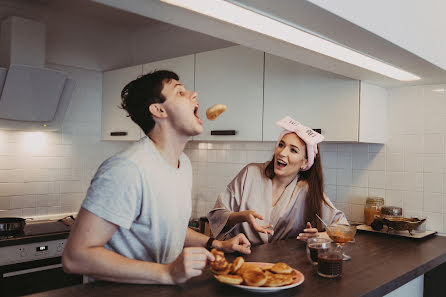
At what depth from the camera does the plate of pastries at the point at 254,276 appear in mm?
1343

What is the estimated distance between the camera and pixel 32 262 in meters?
3.07

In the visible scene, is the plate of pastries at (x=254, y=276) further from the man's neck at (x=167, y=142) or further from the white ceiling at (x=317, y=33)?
the white ceiling at (x=317, y=33)

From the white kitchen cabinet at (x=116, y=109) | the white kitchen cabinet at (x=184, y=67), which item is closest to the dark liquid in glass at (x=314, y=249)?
the white kitchen cabinet at (x=184, y=67)

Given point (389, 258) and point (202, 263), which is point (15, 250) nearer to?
point (202, 263)

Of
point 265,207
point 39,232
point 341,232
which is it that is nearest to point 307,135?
point 265,207

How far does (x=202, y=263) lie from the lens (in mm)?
1313

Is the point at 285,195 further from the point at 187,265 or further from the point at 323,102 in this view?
the point at 187,265

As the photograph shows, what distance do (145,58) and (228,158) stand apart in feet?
4.80

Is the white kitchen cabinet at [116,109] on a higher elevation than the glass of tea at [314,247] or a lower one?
higher

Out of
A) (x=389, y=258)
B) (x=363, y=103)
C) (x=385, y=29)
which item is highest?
(x=385, y=29)

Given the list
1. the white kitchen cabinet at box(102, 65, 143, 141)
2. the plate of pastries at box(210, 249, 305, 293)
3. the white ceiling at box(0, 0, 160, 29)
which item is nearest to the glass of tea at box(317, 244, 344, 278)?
the plate of pastries at box(210, 249, 305, 293)

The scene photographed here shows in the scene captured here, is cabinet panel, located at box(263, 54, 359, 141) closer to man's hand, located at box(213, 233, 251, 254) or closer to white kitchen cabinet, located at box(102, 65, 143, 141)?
man's hand, located at box(213, 233, 251, 254)

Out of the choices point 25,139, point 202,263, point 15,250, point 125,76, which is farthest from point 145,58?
point 202,263

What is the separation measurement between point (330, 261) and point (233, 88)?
6.03 feet
